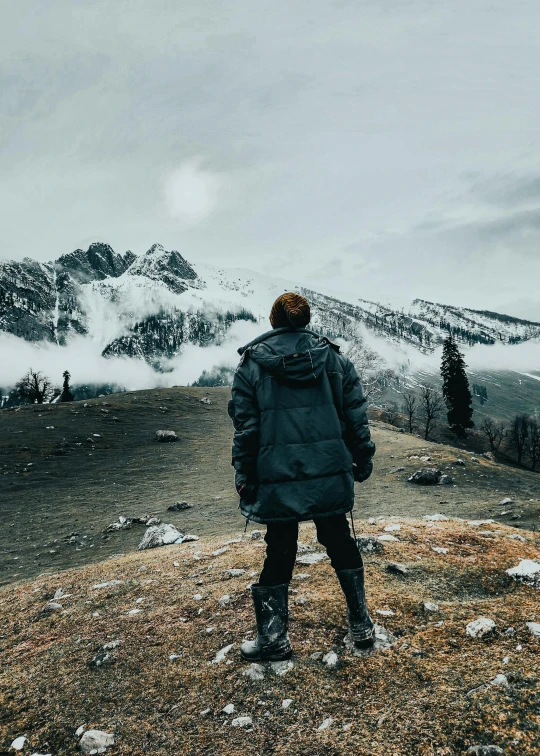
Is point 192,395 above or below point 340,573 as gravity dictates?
below

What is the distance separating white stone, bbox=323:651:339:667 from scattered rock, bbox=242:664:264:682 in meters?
0.61

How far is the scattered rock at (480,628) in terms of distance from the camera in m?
4.02

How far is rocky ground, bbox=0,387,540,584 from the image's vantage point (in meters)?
13.5

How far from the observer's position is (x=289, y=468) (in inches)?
162

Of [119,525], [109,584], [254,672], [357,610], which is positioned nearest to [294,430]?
[357,610]

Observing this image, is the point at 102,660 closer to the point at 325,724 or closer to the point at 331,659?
the point at 331,659

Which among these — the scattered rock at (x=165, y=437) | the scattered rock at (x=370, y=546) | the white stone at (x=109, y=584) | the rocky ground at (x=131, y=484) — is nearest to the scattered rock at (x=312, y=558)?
the scattered rock at (x=370, y=546)

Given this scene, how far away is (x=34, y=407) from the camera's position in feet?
143

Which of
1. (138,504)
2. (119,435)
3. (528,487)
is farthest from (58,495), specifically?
(528,487)

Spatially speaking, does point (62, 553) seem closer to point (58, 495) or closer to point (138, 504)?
point (138, 504)

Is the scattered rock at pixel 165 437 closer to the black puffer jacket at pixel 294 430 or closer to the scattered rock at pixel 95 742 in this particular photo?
the black puffer jacket at pixel 294 430

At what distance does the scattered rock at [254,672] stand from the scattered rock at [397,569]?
267 cm

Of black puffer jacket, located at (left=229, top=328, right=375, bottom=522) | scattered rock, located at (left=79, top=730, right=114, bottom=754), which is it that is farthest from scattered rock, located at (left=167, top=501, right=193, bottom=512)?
scattered rock, located at (left=79, top=730, right=114, bottom=754)

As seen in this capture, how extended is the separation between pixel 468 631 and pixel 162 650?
10.6 feet
